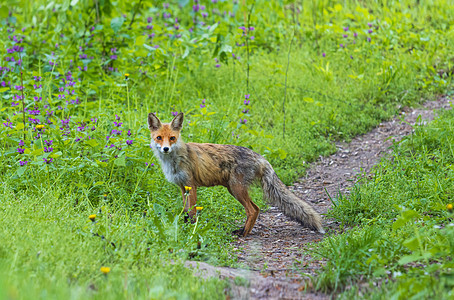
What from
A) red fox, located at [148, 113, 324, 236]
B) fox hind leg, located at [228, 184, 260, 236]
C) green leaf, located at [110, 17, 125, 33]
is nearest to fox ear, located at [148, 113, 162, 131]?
red fox, located at [148, 113, 324, 236]

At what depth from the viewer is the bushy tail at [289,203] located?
5.55 meters

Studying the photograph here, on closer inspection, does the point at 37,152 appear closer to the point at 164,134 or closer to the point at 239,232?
the point at 164,134

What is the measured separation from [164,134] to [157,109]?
2.63 metres

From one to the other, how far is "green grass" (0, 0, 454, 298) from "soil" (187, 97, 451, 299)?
0.70 ft

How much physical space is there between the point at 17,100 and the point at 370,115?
6184 mm

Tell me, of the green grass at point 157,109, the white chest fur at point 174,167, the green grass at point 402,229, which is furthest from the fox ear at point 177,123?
the green grass at point 402,229

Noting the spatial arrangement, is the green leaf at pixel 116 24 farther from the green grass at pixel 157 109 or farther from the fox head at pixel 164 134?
the fox head at pixel 164 134

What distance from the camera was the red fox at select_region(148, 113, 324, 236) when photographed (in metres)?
5.61

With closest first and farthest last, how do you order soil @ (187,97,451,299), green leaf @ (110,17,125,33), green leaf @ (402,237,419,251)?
1. green leaf @ (402,237,419,251)
2. soil @ (187,97,451,299)
3. green leaf @ (110,17,125,33)

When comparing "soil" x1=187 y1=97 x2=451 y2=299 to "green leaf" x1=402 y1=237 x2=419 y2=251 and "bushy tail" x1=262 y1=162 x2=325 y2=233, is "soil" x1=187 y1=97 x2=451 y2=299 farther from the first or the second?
"green leaf" x1=402 y1=237 x2=419 y2=251

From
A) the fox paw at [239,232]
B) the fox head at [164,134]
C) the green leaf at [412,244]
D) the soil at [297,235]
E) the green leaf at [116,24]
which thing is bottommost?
the fox paw at [239,232]

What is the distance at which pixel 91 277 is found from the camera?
11.6 ft

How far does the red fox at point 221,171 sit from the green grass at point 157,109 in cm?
29

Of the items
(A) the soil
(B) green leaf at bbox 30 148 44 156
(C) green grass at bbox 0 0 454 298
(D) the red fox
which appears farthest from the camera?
(D) the red fox
